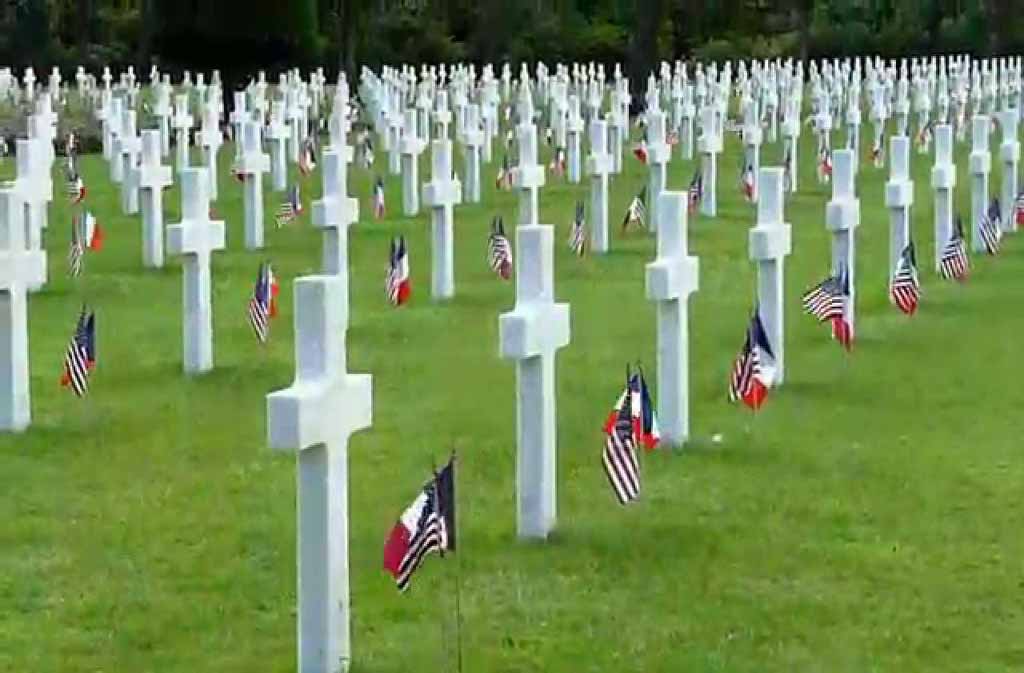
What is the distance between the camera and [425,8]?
1988 inches

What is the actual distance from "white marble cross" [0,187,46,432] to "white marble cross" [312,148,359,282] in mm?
3536

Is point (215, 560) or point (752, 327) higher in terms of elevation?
point (752, 327)

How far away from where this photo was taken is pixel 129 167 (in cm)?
1941

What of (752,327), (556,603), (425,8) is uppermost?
(425,8)

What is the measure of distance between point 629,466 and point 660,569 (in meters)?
0.38

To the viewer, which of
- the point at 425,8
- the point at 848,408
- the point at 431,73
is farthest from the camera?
the point at 425,8

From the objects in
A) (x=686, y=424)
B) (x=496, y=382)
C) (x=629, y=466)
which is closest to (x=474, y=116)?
(x=496, y=382)

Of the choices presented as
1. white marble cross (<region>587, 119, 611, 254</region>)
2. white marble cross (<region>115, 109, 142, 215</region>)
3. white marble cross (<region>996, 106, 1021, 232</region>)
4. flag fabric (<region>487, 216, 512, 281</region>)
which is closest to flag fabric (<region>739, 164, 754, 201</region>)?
white marble cross (<region>996, 106, 1021, 232</region>)

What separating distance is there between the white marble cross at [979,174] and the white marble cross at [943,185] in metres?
0.81

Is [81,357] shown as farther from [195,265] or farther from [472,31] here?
[472,31]

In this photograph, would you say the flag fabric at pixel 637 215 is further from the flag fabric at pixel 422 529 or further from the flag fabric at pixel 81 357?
the flag fabric at pixel 422 529

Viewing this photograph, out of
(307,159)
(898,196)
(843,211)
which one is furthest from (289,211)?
(843,211)

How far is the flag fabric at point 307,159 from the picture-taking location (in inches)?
886

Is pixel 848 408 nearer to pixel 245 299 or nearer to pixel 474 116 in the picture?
pixel 245 299
